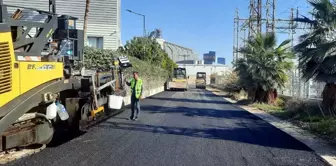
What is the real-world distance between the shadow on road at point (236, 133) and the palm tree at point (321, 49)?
332cm

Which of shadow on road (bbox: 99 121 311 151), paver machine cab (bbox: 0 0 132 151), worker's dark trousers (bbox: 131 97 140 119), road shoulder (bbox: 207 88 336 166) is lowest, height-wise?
road shoulder (bbox: 207 88 336 166)

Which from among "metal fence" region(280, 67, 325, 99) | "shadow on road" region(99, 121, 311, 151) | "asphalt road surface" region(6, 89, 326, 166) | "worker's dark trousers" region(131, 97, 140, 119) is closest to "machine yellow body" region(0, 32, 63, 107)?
"asphalt road surface" region(6, 89, 326, 166)

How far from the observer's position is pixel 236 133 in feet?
41.3

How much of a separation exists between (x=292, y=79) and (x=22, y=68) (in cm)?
2308

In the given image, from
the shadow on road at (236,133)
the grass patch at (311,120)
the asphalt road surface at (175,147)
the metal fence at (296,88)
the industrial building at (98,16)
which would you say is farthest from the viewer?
the industrial building at (98,16)

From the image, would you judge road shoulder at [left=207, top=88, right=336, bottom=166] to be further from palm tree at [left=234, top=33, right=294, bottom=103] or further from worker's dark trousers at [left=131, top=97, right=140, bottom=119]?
palm tree at [left=234, top=33, right=294, bottom=103]

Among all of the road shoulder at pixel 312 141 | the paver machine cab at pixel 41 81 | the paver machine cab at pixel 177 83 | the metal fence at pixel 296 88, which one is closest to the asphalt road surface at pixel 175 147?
the road shoulder at pixel 312 141

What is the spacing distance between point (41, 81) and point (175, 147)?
3.62 metres

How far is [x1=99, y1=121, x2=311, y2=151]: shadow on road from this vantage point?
10.9m

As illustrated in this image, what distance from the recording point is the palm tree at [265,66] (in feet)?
83.5

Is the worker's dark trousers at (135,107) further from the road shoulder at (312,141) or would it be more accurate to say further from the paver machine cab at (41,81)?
the road shoulder at (312,141)

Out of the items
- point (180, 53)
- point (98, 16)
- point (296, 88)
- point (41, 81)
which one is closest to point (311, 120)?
point (41, 81)

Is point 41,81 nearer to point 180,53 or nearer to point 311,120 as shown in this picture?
point 311,120

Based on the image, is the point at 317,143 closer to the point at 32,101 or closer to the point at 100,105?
the point at 100,105
